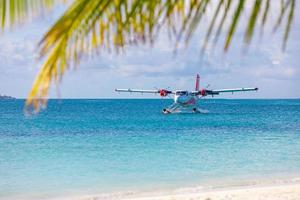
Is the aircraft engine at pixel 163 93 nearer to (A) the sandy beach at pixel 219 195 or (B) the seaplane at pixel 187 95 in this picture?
(B) the seaplane at pixel 187 95

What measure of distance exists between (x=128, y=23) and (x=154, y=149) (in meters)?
24.9

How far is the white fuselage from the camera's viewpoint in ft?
191

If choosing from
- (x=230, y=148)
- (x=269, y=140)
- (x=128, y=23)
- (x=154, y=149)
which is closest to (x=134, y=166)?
(x=154, y=149)

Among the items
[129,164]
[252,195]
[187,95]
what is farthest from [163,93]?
[252,195]

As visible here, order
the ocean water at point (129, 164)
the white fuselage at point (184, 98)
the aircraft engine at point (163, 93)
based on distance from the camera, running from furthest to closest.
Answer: the white fuselage at point (184, 98) < the aircraft engine at point (163, 93) < the ocean water at point (129, 164)

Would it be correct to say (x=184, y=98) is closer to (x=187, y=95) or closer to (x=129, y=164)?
(x=187, y=95)

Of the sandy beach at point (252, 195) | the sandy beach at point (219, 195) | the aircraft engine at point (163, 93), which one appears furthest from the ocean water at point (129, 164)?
the aircraft engine at point (163, 93)

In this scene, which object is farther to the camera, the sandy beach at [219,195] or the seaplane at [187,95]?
the seaplane at [187,95]

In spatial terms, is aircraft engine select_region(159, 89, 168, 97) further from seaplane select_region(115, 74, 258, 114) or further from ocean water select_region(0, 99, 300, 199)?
ocean water select_region(0, 99, 300, 199)

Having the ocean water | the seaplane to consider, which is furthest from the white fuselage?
the ocean water

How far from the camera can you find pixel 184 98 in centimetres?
6481

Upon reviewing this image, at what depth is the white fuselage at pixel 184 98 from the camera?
58213 millimetres

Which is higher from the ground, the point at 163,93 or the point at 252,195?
the point at 163,93

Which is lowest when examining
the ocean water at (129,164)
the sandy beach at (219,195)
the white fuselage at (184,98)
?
the ocean water at (129,164)
